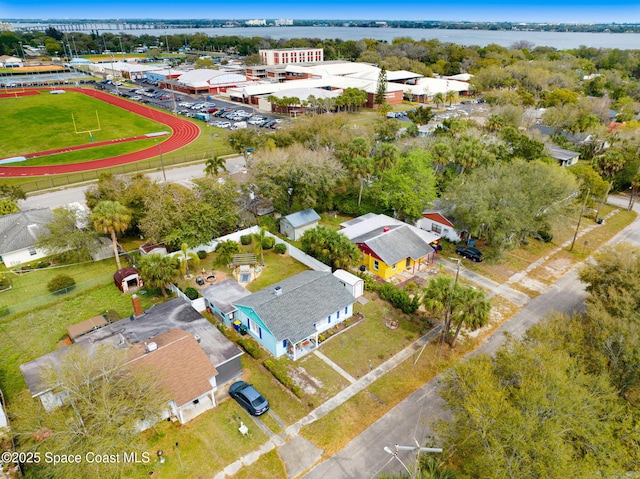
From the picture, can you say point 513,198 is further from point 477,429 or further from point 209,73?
point 209,73

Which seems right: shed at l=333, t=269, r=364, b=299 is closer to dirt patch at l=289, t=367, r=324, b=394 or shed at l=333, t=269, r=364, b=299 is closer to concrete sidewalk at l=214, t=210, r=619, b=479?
concrete sidewalk at l=214, t=210, r=619, b=479

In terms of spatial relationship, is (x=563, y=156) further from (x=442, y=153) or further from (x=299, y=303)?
(x=299, y=303)

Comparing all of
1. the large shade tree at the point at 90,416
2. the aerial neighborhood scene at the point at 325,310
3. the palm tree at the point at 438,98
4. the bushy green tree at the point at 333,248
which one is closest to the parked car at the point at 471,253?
the aerial neighborhood scene at the point at 325,310

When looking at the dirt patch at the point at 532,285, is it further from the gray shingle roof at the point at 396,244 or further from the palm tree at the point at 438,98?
the palm tree at the point at 438,98

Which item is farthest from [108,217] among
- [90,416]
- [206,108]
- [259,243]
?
[206,108]

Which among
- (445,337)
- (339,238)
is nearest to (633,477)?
(445,337)

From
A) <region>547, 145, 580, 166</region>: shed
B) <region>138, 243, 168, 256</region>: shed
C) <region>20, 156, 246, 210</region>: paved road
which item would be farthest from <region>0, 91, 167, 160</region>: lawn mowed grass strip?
<region>547, 145, 580, 166</region>: shed
